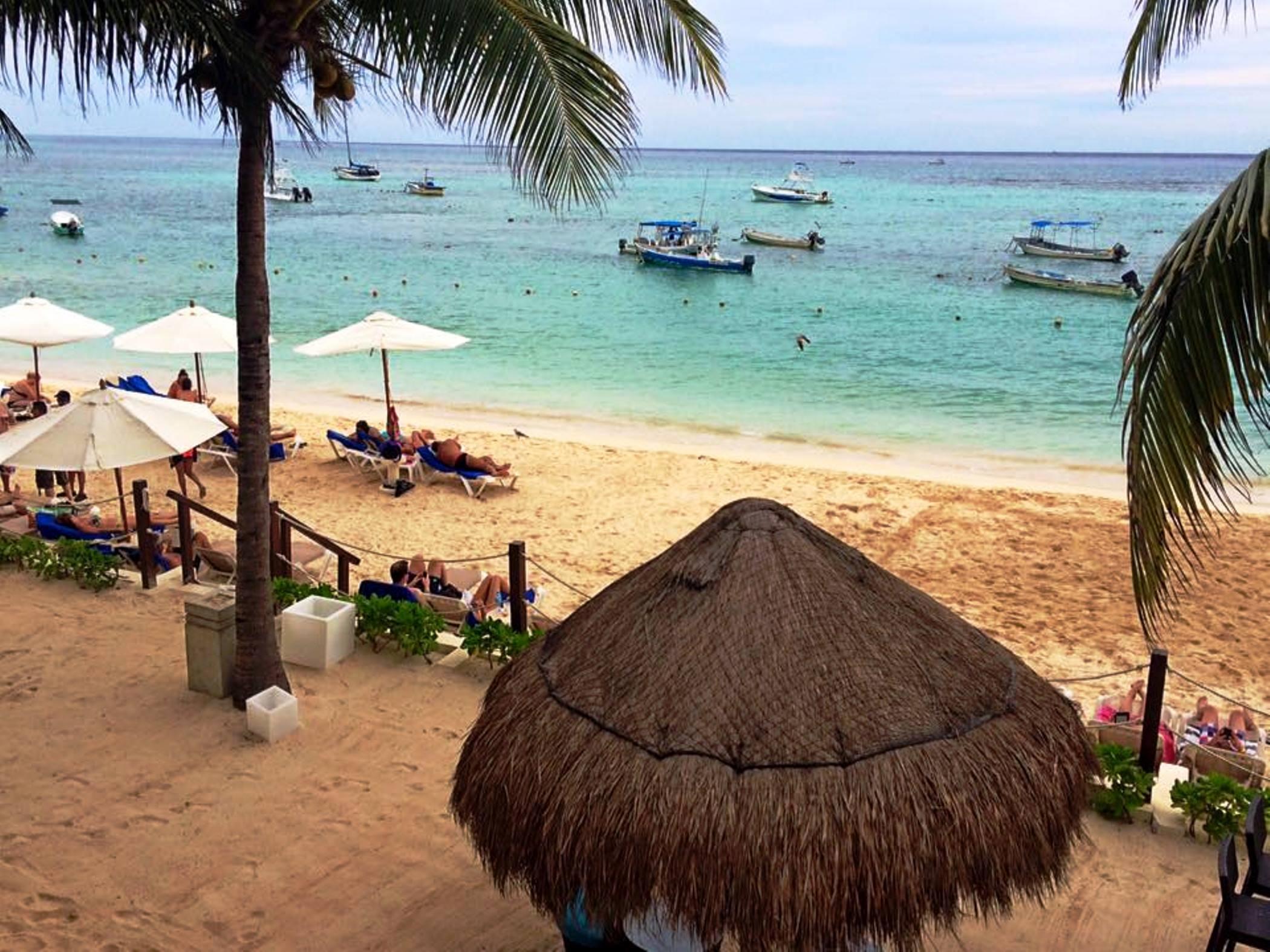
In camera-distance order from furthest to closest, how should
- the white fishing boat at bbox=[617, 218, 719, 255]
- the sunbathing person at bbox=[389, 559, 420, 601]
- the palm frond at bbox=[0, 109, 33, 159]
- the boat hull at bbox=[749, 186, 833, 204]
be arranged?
the boat hull at bbox=[749, 186, 833, 204], the white fishing boat at bbox=[617, 218, 719, 255], the sunbathing person at bbox=[389, 559, 420, 601], the palm frond at bbox=[0, 109, 33, 159]

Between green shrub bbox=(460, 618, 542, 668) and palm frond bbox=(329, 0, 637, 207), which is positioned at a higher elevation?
palm frond bbox=(329, 0, 637, 207)

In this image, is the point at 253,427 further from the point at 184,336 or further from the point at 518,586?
the point at 184,336

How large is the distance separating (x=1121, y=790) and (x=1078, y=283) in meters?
35.6

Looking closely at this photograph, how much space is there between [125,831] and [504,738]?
2.78m

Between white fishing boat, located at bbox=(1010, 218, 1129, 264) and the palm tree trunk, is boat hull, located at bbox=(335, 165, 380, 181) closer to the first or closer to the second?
white fishing boat, located at bbox=(1010, 218, 1129, 264)

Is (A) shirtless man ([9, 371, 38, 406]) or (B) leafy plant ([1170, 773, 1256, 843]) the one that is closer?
(B) leafy plant ([1170, 773, 1256, 843])

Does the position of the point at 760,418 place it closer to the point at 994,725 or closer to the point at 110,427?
the point at 110,427

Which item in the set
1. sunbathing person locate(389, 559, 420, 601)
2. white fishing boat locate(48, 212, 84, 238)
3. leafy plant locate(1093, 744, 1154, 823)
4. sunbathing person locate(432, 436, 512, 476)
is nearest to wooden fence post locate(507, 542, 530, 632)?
sunbathing person locate(389, 559, 420, 601)

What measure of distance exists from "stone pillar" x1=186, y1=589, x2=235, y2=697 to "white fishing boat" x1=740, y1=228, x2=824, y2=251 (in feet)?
158

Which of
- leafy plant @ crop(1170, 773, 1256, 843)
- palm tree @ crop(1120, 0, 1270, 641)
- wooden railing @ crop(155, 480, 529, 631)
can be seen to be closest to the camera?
palm tree @ crop(1120, 0, 1270, 641)

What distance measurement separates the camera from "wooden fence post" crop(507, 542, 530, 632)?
723 cm

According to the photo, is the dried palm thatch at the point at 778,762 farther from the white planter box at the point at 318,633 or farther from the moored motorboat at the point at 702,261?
the moored motorboat at the point at 702,261

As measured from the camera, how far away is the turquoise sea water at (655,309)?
69.8 ft

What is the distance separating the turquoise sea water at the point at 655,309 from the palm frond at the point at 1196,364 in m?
2.42
